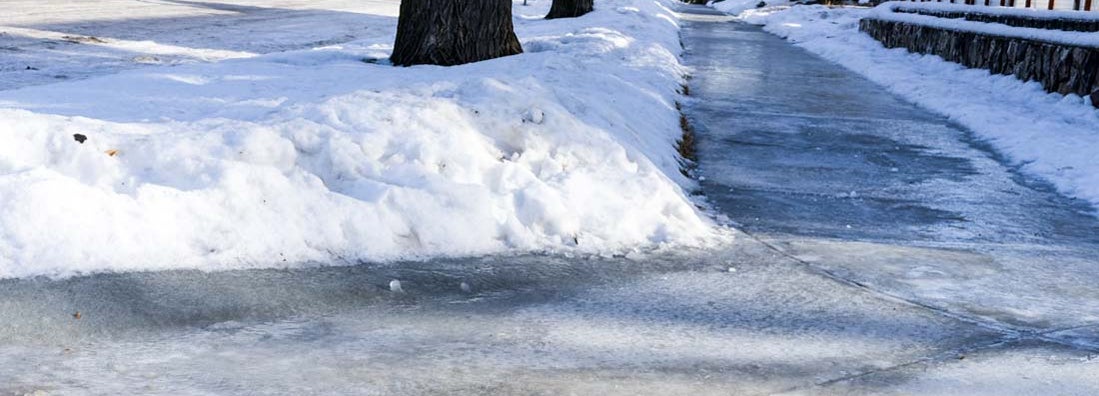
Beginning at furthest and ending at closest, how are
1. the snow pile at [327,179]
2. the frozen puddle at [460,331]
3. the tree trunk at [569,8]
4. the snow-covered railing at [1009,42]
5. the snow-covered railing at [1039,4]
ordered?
the tree trunk at [569,8], the snow-covered railing at [1039,4], the snow-covered railing at [1009,42], the snow pile at [327,179], the frozen puddle at [460,331]

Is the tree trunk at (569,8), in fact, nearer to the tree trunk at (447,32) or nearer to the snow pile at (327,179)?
the tree trunk at (447,32)

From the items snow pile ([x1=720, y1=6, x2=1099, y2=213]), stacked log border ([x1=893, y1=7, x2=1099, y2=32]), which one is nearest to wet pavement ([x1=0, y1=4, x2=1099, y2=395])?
snow pile ([x1=720, y1=6, x2=1099, y2=213])

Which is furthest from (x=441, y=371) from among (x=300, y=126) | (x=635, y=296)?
(x=300, y=126)

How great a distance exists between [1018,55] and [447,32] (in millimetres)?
6740

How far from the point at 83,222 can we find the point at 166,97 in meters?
2.99

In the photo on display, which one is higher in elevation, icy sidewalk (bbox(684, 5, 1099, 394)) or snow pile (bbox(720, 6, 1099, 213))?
icy sidewalk (bbox(684, 5, 1099, 394))

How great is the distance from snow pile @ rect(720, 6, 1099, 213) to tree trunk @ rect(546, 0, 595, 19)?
4.58 meters

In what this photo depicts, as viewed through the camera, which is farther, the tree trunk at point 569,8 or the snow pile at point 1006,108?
the tree trunk at point 569,8

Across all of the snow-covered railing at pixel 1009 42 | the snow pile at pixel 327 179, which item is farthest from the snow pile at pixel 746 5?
the snow pile at pixel 327 179

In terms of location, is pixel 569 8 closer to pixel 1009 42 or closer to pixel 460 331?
pixel 1009 42

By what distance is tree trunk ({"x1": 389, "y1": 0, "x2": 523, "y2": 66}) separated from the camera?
→ 1055 cm

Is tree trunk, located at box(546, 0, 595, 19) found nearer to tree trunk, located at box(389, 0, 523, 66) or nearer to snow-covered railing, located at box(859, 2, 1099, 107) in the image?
snow-covered railing, located at box(859, 2, 1099, 107)

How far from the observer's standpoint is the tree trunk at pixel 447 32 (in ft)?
34.6

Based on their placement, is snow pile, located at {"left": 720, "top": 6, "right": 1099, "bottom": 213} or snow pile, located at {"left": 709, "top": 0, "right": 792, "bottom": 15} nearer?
snow pile, located at {"left": 720, "top": 6, "right": 1099, "bottom": 213}
